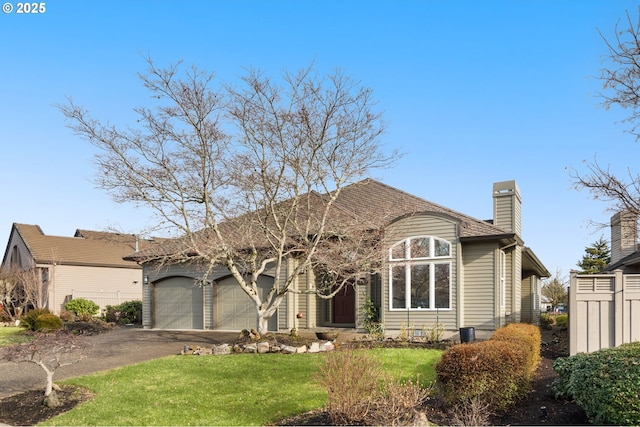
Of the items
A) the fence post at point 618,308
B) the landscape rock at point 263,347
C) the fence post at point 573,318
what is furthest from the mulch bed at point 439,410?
the landscape rock at point 263,347

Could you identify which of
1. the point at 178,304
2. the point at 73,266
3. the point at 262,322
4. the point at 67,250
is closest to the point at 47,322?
the point at 178,304

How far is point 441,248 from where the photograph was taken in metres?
16.2

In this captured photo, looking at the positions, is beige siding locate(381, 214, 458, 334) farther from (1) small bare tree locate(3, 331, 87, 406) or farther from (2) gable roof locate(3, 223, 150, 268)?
(2) gable roof locate(3, 223, 150, 268)

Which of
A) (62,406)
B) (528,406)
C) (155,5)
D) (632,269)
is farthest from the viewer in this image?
(632,269)

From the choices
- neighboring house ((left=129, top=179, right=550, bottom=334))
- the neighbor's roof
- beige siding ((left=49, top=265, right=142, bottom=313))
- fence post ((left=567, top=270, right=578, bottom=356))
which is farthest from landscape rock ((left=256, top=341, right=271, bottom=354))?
beige siding ((left=49, top=265, right=142, bottom=313))

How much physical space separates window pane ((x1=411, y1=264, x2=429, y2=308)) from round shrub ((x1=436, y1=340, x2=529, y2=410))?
28.9 feet

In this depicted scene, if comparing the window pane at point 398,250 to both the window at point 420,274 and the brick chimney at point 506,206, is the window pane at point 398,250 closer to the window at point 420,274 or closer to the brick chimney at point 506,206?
the window at point 420,274

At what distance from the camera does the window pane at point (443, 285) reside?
16047 millimetres

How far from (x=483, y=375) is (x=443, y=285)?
911 centimetres

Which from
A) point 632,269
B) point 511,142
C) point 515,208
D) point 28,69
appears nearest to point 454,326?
point 515,208

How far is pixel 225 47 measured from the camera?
13.3 metres

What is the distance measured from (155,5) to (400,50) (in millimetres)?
5726

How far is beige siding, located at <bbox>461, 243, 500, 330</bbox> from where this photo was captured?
51.6 feet

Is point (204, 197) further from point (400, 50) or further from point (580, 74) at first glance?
point (580, 74)
